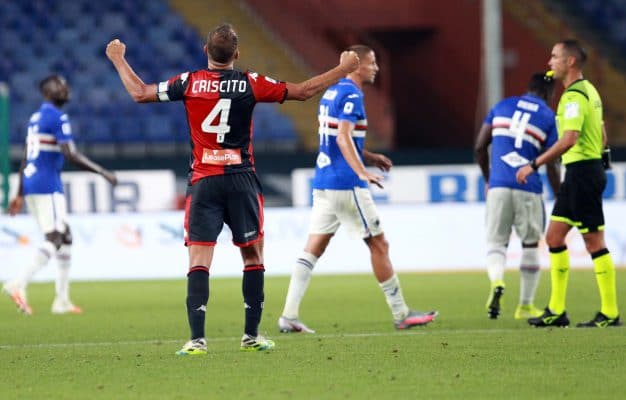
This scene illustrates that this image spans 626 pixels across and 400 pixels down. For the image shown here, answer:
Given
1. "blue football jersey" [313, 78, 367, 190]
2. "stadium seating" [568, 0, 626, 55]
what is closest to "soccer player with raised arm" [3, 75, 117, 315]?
"blue football jersey" [313, 78, 367, 190]

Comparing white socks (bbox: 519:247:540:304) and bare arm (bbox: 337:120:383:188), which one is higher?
bare arm (bbox: 337:120:383:188)

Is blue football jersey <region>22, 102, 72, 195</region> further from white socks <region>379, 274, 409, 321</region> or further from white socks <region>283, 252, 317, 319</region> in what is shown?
Answer: white socks <region>379, 274, 409, 321</region>

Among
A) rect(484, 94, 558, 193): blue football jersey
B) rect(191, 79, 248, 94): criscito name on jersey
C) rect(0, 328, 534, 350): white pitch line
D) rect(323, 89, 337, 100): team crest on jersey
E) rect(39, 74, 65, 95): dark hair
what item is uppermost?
rect(39, 74, 65, 95): dark hair

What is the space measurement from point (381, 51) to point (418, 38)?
0.98m

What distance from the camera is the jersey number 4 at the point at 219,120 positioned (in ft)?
27.5

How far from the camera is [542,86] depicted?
1152 centimetres

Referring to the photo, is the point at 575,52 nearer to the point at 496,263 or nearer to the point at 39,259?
the point at 496,263

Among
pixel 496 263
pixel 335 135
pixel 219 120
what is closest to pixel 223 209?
pixel 219 120

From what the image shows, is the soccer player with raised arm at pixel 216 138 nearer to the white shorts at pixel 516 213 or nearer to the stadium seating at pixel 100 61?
the white shorts at pixel 516 213

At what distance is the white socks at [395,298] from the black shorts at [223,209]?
2.15 meters

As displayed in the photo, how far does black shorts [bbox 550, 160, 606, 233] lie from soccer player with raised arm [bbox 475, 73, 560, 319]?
2.70 feet

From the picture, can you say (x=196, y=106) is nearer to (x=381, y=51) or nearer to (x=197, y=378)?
(x=197, y=378)

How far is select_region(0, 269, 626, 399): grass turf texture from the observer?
6.98 m

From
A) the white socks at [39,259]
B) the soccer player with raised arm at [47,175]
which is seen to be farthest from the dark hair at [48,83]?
the white socks at [39,259]
